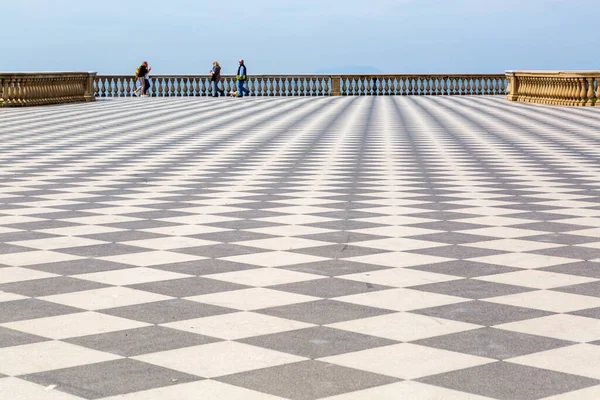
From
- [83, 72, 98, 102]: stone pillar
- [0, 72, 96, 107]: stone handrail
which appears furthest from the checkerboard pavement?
[83, 72, 98, 102]: stone pillar

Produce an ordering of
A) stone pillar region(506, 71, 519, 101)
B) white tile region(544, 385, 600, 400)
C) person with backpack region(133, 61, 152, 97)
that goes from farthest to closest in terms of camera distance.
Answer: person with backpack region(133, 61, 152, 97)
stone pillar region(506, 71, 519, 101)
white tile region(544, 385, 600, 400)

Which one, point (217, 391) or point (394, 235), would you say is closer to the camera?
point (217, 391)

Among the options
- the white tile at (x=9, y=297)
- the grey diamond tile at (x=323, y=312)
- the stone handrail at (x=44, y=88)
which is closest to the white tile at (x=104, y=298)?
the white tile at (x=9, y=297)

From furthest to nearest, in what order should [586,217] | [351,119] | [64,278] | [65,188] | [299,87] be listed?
[299,87] → [351,119] → [65,188] → [586,217] → [64,278]

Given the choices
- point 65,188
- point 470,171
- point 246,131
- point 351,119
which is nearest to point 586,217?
point 470,171

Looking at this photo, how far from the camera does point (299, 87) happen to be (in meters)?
47.0

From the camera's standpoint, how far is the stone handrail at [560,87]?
106 feet

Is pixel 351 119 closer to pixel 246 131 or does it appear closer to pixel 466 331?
pixel 246 131

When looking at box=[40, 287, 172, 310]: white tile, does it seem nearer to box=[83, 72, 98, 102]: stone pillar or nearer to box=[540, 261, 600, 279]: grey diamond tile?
box=[540, 261, 600, 279]: grey diamond tile

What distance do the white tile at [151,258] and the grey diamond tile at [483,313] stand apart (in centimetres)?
222

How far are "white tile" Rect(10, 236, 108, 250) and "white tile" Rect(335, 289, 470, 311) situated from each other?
2747 millimetres

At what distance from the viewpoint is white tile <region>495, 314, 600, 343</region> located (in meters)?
5.62

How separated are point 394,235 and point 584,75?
81.3 feet

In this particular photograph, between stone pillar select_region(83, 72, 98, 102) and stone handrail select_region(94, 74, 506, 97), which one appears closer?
stone pillar select_region(83, 72, 98, 102)
